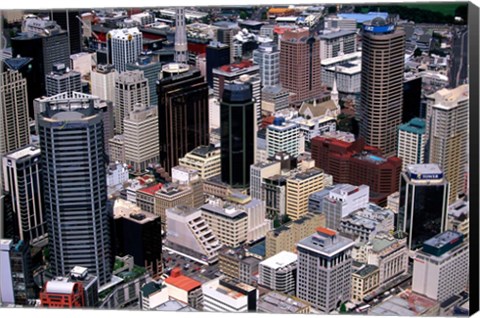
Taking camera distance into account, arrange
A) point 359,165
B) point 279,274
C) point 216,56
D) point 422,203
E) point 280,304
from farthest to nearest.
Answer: point 216,56
point 359,165
point 422,203
point 279,274
point 280,304

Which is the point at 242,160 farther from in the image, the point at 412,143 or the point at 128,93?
the point at 128,93

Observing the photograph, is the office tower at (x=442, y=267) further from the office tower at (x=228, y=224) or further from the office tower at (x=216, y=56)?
the office tower at (x=216, y=56)

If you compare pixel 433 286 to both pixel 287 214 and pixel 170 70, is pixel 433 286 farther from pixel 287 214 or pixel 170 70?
pixel 170 70

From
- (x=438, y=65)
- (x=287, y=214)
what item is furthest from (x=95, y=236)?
(x=438, y=65)

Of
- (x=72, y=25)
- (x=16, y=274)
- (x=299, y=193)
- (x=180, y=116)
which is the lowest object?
(x=299, y=193)

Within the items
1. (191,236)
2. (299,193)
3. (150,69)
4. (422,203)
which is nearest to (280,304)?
(191,236)

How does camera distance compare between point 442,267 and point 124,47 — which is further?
point 124,47

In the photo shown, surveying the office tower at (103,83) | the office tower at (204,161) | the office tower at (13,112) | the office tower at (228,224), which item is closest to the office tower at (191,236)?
the office tower at (228,224)

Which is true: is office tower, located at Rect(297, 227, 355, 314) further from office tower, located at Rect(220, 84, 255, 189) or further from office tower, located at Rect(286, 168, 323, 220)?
office tower, located at Rect(220, 84, 255, 189)
